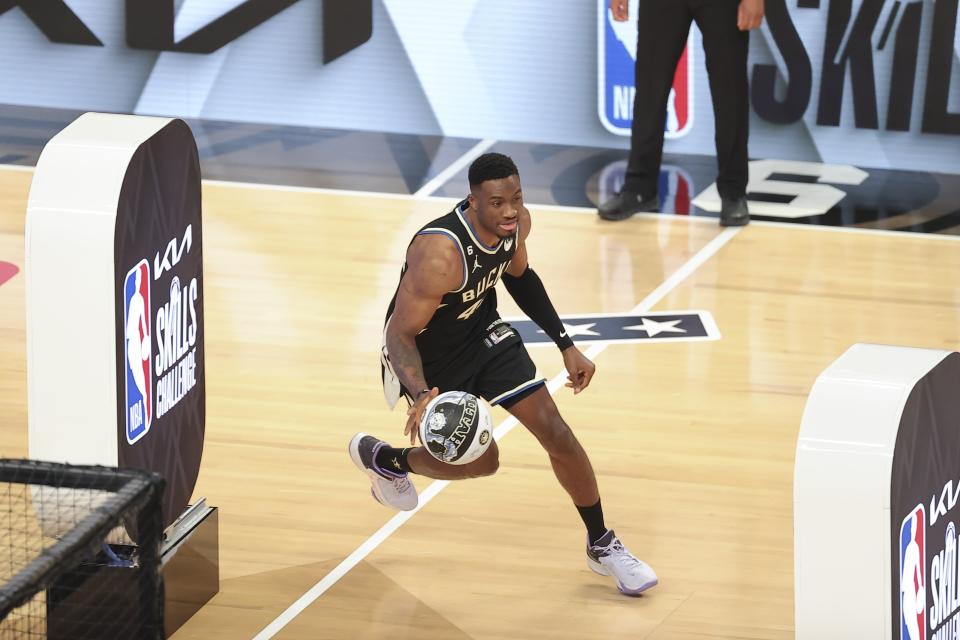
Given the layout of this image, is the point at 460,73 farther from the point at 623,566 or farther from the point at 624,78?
the point at 623,566

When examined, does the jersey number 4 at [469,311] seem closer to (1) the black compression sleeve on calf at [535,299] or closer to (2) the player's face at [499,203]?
(1) the black compression sleeve on calf at [535,299]

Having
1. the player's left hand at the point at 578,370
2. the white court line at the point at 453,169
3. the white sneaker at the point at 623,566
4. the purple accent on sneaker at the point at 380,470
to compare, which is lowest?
the white court line at the point at 453,169

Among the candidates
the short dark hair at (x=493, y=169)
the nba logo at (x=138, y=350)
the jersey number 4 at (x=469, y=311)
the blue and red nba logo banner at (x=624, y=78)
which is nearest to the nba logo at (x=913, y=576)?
the short dark hair at (x=493, y=169)

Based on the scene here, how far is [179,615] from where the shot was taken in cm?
511

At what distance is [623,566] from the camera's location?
538 cm

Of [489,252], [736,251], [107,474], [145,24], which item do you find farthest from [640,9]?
[107,474]

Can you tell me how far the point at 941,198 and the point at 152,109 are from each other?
549 centimetres

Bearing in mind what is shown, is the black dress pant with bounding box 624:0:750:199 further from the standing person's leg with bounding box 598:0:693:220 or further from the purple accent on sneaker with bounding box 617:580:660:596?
the purple accent on sneaker with bounding box 617:580:660:596

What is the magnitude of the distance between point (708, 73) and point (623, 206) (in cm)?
90

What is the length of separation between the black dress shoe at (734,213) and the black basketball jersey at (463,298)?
4538mm

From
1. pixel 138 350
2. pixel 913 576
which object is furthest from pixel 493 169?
pixel 913 576

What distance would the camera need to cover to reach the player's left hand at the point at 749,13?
9.42 meters

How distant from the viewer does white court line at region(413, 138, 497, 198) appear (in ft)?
34.4

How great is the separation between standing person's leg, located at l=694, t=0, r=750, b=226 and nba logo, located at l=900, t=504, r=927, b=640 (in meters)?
6.19
